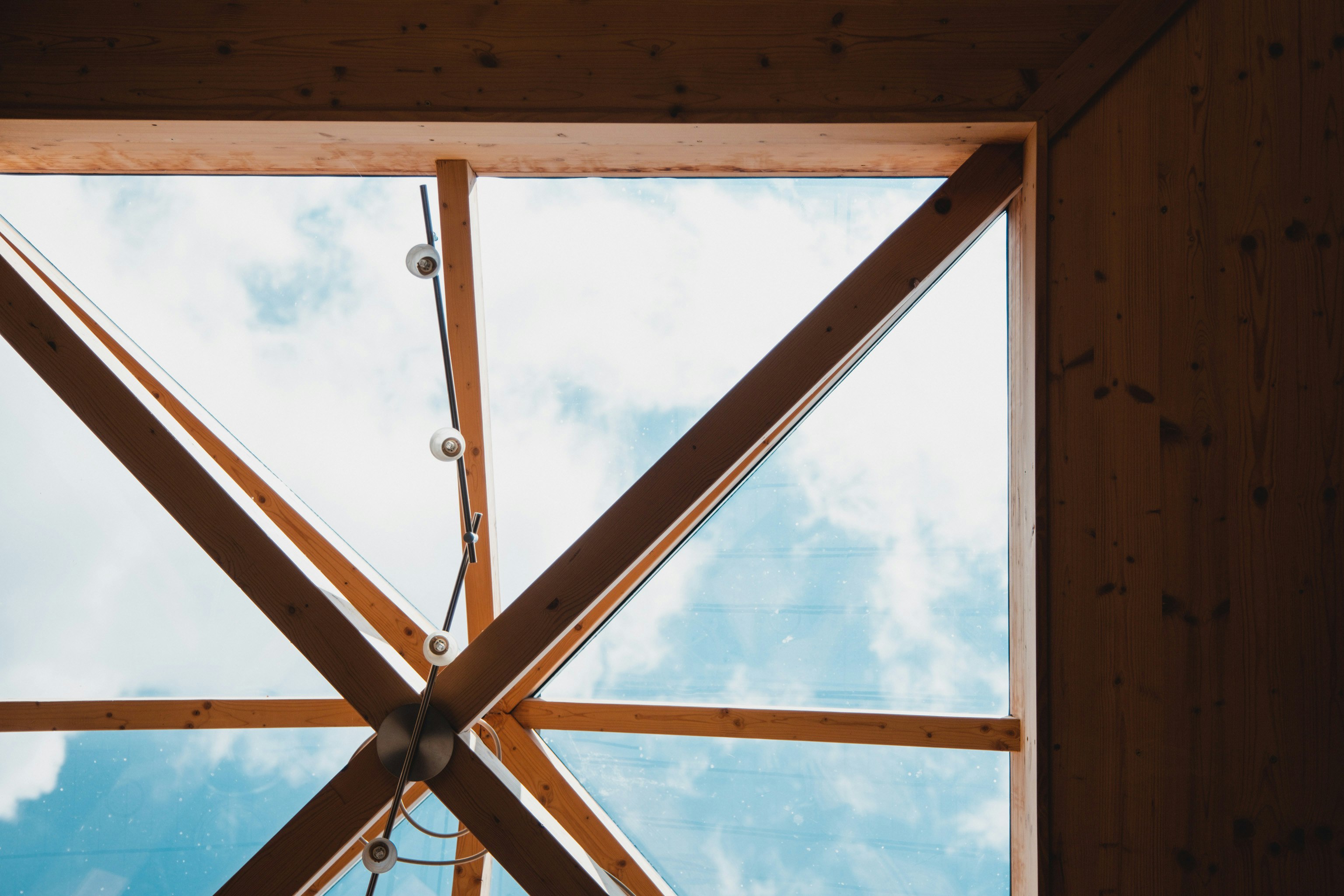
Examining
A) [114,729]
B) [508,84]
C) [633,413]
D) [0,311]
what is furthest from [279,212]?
[114,729]

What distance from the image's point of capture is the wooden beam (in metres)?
2.07

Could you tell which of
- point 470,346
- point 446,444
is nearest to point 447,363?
point 446,444

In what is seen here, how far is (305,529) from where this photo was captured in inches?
119

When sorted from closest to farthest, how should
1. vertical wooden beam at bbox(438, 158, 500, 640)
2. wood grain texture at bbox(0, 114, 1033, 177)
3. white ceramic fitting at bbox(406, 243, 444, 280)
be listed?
white ceramic fitting at bbox(406, 243, 444, 280), wood grain texture at bbox(0, 114, 1033, 177), vertical wooden beam at bbox(438, 158, 500, 640)

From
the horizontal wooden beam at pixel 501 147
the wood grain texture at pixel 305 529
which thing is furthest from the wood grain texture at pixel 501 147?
the wood grain texture at pixel 305 529

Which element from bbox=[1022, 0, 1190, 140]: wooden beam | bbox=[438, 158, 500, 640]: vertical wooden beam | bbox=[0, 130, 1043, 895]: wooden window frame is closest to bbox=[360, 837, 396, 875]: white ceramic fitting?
bbox=[0, 130, 1043, 895]: wooden window frame

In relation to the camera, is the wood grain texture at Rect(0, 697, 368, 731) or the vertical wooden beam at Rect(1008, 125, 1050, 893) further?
the wood grain texture at Rect(0, 697, 368, 731)

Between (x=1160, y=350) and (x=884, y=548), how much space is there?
3.43 feet

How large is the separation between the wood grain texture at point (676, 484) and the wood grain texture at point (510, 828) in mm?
137

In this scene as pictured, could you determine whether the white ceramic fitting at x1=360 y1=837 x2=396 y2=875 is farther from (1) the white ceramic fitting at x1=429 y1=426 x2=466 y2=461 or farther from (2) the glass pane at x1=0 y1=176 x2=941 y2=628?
(2) the glass pane at x1=0 y1=176 x2=941 y2=628

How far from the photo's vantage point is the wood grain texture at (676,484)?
2094 mm

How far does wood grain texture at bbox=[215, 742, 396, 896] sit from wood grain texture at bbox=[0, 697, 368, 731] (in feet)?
3.27

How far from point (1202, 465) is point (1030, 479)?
396 mm

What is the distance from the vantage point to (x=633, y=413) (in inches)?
111
